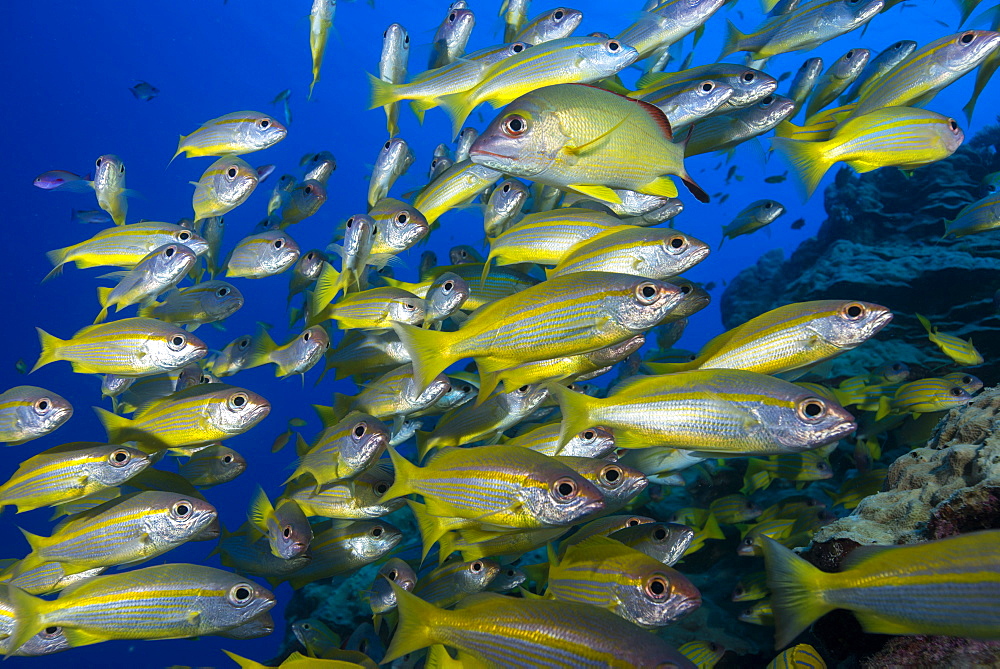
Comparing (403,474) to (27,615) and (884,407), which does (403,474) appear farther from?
(884,407)

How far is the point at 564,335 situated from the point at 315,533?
2.96 meters

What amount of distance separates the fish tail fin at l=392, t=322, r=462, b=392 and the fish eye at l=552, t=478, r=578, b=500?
73 cm

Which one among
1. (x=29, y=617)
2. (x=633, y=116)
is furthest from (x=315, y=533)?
(x=633, y=116)

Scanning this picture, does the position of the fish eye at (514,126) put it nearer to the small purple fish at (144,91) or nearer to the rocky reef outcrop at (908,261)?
the rocky reef outcrop at (908,261)

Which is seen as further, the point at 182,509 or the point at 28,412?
the point at 28,412

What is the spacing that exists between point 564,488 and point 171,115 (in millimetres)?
84729

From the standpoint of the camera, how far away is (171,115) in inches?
2704

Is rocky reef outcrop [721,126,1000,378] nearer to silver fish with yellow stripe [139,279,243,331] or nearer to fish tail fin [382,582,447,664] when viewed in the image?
fish tail fin [382,582,447,664]

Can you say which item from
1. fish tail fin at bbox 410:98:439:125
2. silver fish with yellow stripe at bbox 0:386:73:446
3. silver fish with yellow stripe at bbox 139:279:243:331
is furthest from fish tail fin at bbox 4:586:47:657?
fish tail fin at bbox 410:98:439:125

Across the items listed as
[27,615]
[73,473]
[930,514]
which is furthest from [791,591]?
[73,473]

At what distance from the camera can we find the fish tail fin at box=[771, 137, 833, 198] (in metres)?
3.09

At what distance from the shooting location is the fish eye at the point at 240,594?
9.26 feet

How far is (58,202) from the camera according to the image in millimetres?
55250

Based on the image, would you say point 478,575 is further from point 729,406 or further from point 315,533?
point 729,406
